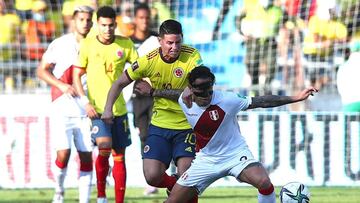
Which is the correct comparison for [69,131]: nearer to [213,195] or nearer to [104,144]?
[104,144]

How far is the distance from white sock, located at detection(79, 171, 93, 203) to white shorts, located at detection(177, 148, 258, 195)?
2.71 metres

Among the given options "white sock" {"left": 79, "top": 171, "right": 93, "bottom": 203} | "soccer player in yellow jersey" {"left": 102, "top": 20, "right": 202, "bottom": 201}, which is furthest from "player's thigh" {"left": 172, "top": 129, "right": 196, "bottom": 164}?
"white sock" {"left": 79, "top": 171, "right": 93, "bottom": 203}

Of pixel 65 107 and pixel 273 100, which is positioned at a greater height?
pixel 273 100

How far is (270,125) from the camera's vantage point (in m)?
15.6

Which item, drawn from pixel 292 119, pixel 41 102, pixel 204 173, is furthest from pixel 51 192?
pixel 204 173

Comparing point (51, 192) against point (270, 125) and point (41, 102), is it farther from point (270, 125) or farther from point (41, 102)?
point (270, 125)

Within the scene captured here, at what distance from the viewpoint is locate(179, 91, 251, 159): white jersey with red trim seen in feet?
30.2

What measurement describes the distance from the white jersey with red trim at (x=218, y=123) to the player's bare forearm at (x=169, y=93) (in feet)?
1.61

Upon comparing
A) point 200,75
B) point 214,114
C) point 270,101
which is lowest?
point 214,114

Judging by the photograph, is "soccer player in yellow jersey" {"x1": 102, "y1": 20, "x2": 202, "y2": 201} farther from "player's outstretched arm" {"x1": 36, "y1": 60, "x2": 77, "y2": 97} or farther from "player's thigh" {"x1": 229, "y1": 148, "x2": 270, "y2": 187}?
"player's outstretched arm" {"x1": 36, "y1": 60, "x2": 77, "y2": 97}

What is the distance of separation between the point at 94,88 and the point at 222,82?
17.2ft

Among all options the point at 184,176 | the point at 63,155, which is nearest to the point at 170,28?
the point at 184,176

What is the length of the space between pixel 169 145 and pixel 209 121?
3.96 ft

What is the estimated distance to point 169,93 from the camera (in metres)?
9.93
